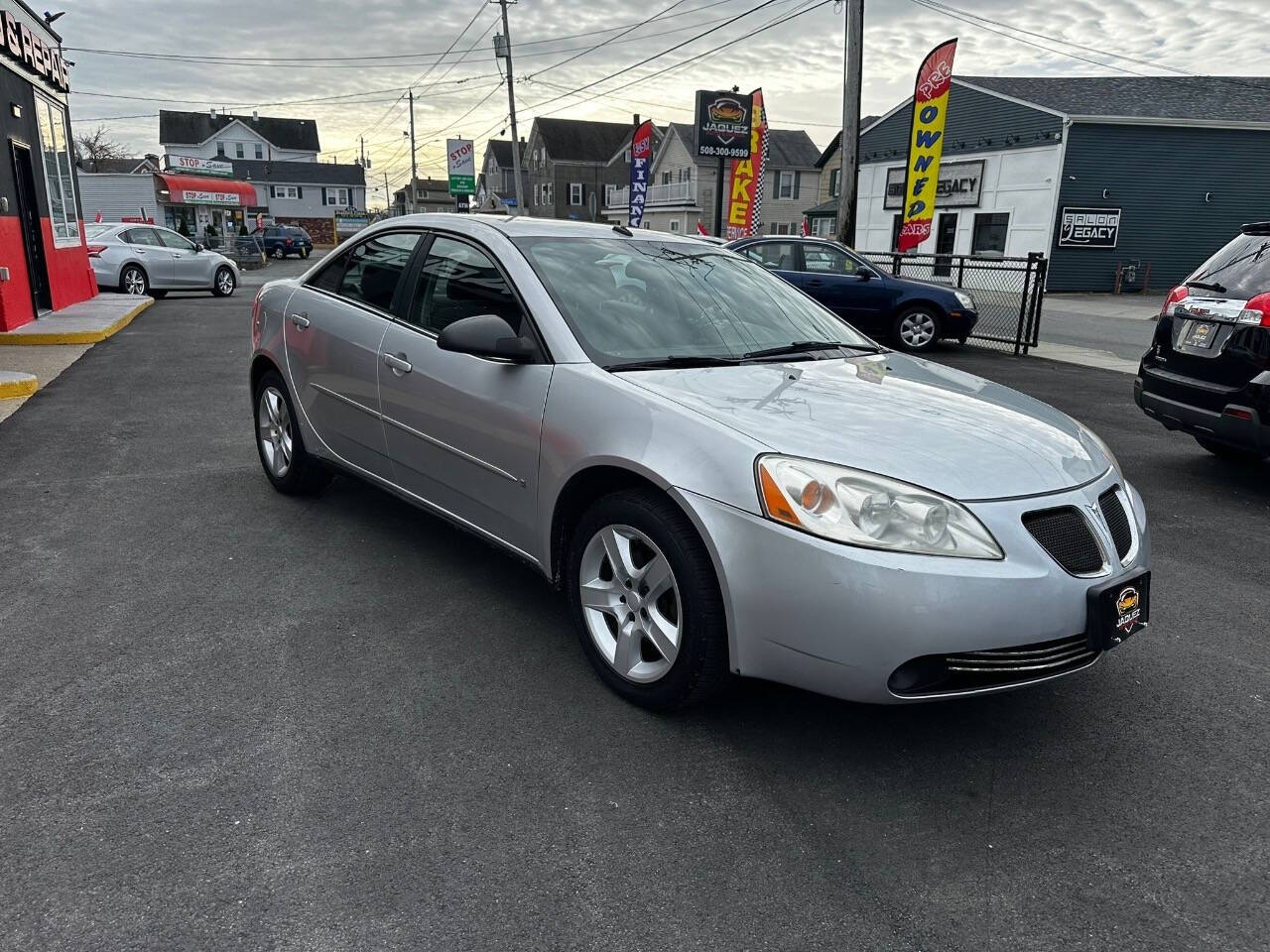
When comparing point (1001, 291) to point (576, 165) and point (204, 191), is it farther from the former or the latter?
point (576, 165)

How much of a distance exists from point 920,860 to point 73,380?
9.87 meters

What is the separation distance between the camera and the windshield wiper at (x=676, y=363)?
345 centimetres

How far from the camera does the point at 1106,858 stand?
254 cm

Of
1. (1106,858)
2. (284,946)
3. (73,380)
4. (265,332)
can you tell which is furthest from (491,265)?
(73,380)

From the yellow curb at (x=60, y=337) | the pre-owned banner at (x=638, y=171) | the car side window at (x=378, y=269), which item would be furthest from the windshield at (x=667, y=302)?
the pre-owned banner at (x=638, y=171)

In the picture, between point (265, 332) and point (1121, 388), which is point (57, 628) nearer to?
point (265, 332)

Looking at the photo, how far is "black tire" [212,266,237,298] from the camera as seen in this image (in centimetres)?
2180

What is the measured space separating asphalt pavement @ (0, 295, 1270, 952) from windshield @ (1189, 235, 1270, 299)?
6.69 ft

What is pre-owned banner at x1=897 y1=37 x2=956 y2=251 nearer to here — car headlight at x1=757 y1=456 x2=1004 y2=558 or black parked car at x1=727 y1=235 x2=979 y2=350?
black parked car at x1=727 y1=235 x2=979 y2=350

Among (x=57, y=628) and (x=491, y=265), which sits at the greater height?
(x=491, y=265)

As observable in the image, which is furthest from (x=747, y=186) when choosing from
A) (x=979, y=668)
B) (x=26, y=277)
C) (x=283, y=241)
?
(x=283, y=241)

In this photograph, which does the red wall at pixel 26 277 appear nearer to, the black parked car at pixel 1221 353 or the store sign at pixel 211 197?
the black parked car at pixel 1221 353

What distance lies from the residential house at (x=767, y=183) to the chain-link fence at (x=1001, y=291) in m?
41.9

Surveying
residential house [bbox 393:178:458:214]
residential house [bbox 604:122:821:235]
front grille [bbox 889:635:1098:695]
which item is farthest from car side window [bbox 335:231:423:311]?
residential house [bbox 393:178:458:214]
